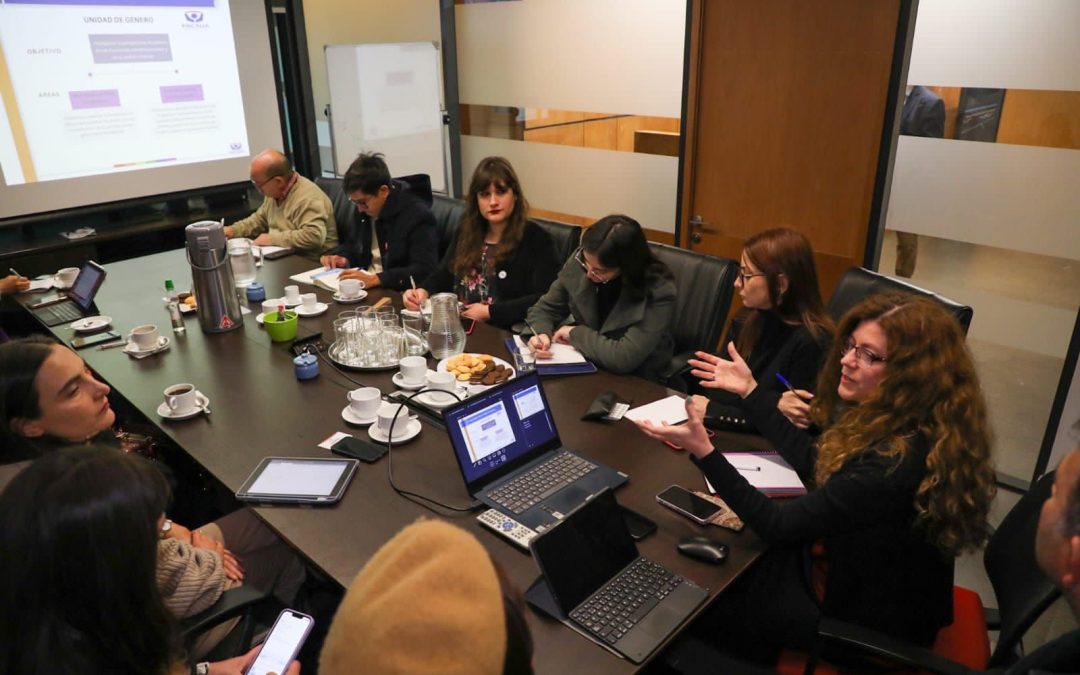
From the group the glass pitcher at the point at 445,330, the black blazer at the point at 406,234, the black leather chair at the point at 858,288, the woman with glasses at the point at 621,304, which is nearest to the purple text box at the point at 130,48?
the black blazer at the point at 406,234

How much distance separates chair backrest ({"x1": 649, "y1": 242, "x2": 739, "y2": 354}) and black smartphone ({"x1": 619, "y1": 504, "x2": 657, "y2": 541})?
4.12 ft

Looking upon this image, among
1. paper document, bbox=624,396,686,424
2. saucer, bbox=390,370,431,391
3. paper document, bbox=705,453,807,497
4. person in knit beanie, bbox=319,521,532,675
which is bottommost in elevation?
paper document, bbox=705,453,807,497

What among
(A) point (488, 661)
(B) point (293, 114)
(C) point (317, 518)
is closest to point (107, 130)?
(B) point (293, 114)

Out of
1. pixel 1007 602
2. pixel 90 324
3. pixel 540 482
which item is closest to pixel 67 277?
pixel 90 324

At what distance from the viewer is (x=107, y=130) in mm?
4492

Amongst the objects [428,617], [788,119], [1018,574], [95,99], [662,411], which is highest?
[95,99]

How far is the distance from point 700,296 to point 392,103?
331 centimetres

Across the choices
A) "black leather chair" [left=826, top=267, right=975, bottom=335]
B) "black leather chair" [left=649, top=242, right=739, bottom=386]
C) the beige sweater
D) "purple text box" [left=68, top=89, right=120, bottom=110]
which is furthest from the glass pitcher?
"purple text box" [left=68, top=89, right=120, bottom=110]

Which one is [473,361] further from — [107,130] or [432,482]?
[107,130]

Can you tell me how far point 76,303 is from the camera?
120 inches

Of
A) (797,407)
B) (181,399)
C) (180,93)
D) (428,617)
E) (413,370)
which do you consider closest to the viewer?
(428,617)

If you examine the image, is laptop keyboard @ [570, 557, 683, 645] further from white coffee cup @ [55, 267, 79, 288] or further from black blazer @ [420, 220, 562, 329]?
white coffee cup @ [55, 267, 79, 288]

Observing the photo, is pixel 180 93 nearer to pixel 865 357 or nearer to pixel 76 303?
pixel 76 303

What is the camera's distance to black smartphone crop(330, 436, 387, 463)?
179 cm
